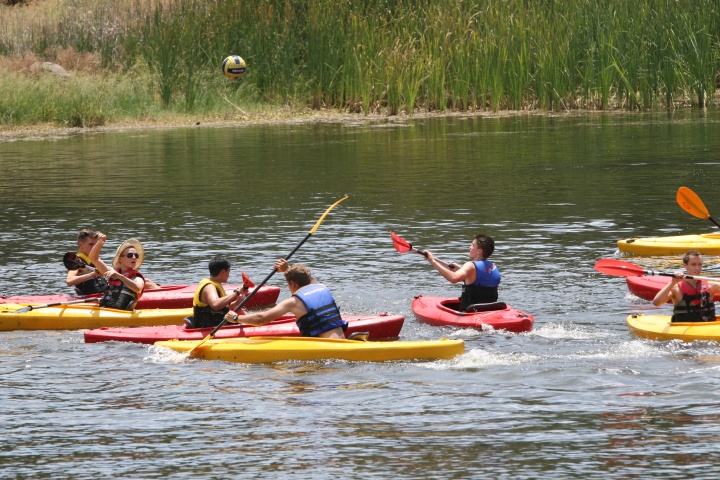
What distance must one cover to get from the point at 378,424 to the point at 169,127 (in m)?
23.0

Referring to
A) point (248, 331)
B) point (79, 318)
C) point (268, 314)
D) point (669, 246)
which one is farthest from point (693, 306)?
point (79, 318)

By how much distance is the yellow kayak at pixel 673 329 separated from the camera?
31.7ft

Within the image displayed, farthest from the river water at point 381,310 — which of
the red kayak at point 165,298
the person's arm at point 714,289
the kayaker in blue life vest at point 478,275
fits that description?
the person's arm at point 714,289

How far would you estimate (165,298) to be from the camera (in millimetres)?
11844

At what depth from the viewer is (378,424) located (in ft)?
25.6

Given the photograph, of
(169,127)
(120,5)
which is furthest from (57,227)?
(120,5)

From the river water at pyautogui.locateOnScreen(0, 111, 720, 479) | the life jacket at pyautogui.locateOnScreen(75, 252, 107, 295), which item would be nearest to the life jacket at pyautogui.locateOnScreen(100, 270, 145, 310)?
the life jacket at pyautogui.locateOnScreen(75, 252, 107, 295)

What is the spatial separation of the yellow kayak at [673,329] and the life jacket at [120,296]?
454 cm

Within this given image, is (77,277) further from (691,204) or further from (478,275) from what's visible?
(691,204)

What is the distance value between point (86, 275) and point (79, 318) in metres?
0.72

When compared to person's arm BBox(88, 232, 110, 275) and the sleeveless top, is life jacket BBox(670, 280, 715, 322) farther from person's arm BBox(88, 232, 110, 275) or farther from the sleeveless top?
person's arm BBox(88, 232, 110, 275)

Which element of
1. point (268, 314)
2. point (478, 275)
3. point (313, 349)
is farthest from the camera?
point (478, 275)

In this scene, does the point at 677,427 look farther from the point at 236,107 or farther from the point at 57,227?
the point at 236,107

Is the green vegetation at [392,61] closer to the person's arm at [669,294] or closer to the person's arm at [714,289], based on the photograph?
the person's arm at [714,289]
